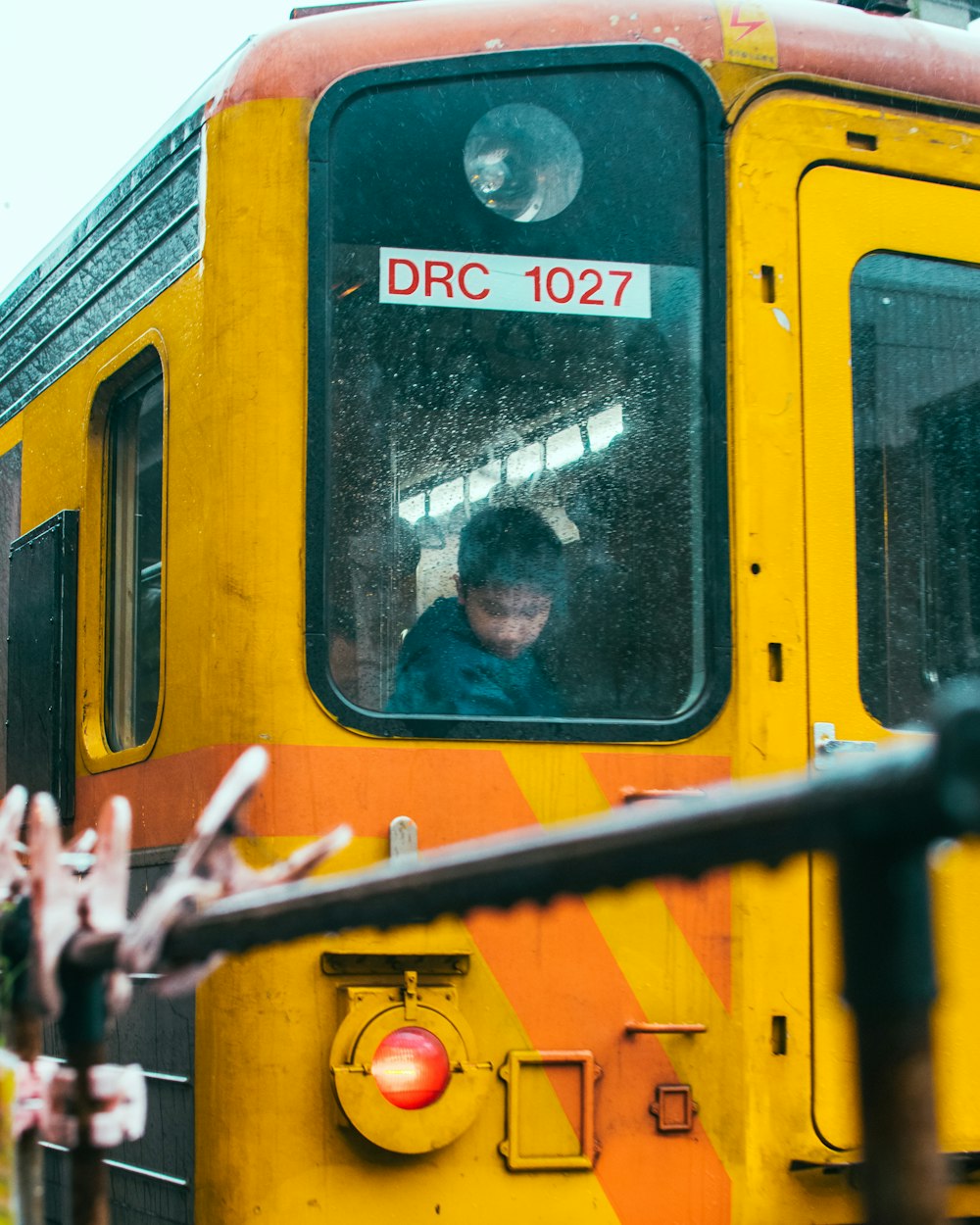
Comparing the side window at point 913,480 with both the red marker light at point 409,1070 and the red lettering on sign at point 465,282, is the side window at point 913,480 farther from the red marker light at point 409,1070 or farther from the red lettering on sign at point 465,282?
the red marker light at point 409,1070

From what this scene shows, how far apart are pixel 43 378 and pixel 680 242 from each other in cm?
159

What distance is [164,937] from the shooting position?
1039 millimetres

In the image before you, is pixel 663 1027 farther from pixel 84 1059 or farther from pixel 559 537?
pixel 84 1059

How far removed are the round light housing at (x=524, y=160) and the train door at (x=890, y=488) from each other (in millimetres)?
439

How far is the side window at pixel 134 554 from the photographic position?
324cm

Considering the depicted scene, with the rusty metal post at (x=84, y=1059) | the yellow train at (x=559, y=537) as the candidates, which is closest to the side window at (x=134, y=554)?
the yellow train at (x=559, y=537)

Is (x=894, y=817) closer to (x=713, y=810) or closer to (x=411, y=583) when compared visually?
(x=713, y=810)

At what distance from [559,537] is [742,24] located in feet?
3.29

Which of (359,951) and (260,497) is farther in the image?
(260,497)

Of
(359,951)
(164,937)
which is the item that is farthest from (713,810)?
(359,951)

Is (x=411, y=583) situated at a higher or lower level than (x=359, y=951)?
higher

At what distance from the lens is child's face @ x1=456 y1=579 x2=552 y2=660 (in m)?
2.82

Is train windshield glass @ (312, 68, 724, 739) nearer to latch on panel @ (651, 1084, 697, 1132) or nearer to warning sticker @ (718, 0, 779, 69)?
warning sticker @ (718, 0, 779, 69)

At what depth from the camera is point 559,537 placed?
9.42ft
